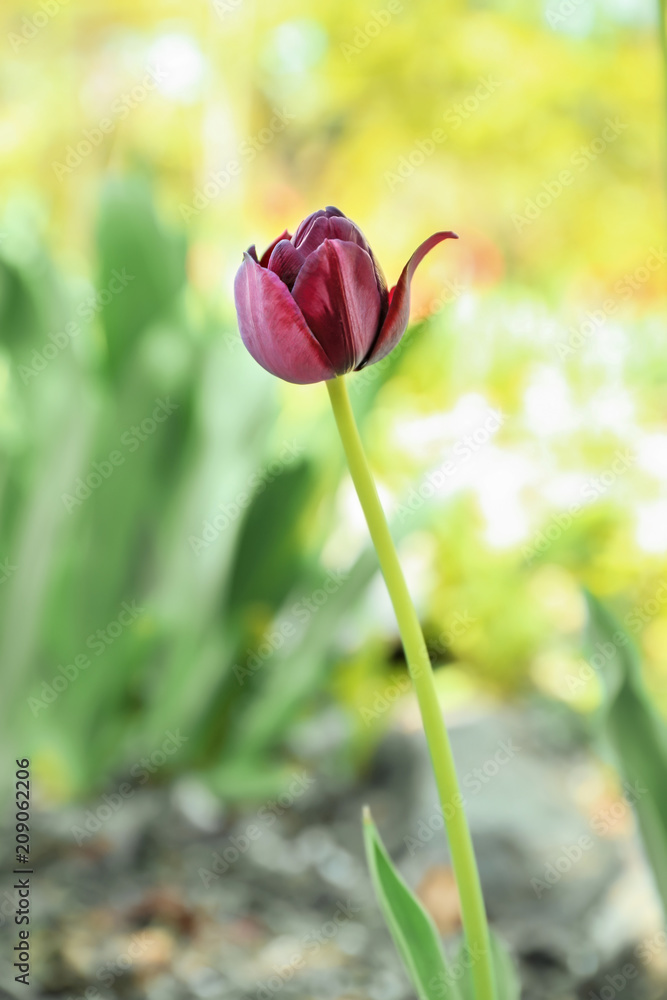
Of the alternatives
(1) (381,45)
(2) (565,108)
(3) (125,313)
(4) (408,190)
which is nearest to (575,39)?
(2) (565,108)

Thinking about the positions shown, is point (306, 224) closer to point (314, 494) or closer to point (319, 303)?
point (319, 303)

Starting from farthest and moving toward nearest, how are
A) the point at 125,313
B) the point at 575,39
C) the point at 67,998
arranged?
1. the point at 575,39
2. the point at 125,313
3. the point at 67,998

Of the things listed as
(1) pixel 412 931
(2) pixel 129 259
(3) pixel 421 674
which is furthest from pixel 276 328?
(2) pixel 129 259

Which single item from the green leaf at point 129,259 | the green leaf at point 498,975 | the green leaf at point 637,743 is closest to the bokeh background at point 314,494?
the green leaf at point 129,259

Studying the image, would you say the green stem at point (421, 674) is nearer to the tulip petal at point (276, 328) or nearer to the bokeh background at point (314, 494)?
the tulip petal at point (276, 328)

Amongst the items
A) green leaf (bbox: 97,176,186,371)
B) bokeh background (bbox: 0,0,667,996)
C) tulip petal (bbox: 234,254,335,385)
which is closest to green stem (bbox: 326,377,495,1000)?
tulip petal (bbox: 234,254,335,385)

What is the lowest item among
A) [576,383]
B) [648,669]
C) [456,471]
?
[648,669]

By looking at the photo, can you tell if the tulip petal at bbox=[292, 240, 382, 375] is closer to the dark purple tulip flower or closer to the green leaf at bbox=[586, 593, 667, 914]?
the dark purple tulip flower

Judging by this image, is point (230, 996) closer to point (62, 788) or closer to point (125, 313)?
point (62, 788)
